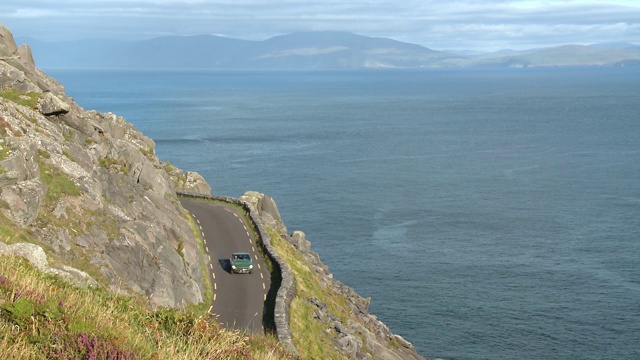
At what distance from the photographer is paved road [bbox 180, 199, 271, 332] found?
36.6m

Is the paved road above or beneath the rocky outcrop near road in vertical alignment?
above

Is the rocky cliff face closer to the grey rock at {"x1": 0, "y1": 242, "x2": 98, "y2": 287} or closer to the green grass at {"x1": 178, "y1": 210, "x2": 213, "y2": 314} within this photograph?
the green grass at {"x1": 178, "y1": 210, "x2": 213, "y2": 314}

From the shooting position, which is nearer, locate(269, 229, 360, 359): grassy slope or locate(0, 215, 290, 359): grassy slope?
locate(0, 215, 290, 359): grassy slope

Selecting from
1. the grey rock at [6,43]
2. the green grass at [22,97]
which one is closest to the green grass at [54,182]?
the green grass at [22,97]

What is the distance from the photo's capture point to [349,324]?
42.7m

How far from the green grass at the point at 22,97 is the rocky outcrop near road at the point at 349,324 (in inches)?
802

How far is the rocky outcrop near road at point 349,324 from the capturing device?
37.8 metres

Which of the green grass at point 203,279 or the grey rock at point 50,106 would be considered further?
the grey rock at point 50,106

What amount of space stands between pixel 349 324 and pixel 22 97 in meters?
24.4

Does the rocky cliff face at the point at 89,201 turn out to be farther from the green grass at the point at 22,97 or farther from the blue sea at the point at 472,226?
the blue sea at the point at 472,226

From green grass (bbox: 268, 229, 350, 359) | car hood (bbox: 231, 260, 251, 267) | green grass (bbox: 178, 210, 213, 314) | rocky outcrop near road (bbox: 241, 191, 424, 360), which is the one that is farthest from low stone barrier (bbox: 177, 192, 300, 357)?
green grass (bbox: 178, 210, 213, 314)

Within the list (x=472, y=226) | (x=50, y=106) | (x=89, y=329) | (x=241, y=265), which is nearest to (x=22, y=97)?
(x=50, y=106)

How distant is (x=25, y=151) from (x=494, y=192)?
Answer: 290ft

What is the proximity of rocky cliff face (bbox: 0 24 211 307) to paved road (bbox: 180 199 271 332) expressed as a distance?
1705 mm
